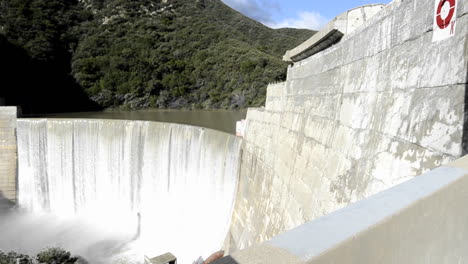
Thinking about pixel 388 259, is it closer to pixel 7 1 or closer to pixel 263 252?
pixel 263 252

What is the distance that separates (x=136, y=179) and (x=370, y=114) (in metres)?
9.81

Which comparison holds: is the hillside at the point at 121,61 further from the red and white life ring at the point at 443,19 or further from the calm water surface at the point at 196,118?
the red and white life ring at the point at 443,19

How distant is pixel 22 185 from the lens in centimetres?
1334

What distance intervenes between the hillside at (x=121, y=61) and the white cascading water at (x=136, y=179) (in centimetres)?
1661

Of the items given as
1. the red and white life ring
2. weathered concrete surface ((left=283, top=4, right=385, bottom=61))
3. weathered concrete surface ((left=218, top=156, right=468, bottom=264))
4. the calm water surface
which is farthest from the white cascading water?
weathered concrete surface ((left=218, top=156, right=468, bottom=264))

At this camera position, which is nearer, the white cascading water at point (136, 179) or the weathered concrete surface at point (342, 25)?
the weathered concrete surface at point (342, 25)

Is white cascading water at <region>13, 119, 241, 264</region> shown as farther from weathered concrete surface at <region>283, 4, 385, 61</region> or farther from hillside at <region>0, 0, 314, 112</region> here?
hillside at <region>0, 0, 314, 112</region>

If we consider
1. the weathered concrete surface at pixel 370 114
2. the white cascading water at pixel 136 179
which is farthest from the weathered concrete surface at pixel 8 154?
the weathered concrete surface at pixel 370 114

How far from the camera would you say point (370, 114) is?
2748 millimetres

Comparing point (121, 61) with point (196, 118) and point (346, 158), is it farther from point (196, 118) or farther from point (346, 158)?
point (346, 158)

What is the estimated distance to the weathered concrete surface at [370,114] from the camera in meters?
1.94

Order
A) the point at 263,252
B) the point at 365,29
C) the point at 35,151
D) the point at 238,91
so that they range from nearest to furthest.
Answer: the point at 263,252 → the point at 365,29 → the point at 35,151 → the point at 238,91

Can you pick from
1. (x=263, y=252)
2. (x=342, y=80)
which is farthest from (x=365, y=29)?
(x=263, y=252)

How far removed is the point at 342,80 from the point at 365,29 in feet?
1.86
